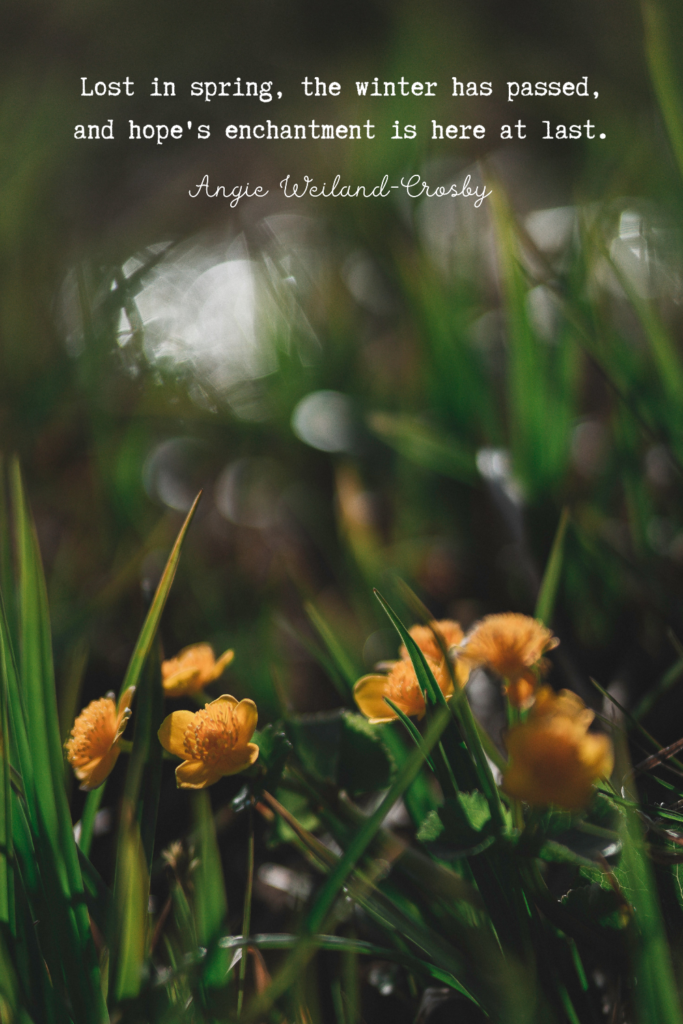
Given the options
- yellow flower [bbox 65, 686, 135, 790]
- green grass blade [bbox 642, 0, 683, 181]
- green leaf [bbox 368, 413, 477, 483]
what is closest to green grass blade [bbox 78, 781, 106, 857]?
yellow flower [bbox 65, 686, 135, 790]

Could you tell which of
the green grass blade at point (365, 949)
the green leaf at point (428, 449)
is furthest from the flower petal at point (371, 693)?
the green leaf at point (428, 449)

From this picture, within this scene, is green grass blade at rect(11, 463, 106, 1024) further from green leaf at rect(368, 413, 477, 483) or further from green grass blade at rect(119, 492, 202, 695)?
green leaf at rect(368, 413, 477, 483)

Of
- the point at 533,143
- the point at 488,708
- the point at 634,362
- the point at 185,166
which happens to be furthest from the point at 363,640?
the point at 185,166

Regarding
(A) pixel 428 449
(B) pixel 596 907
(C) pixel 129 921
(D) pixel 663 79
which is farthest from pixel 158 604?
(D) pixel 663 79

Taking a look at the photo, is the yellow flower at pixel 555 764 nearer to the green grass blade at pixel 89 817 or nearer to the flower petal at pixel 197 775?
the flower petal at pixel 197 775

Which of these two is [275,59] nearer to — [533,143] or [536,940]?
[533,143]
